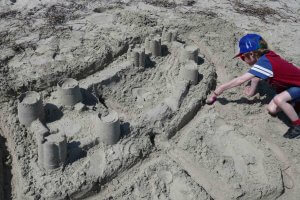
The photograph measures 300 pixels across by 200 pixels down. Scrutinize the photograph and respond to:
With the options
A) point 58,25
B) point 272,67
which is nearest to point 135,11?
point 58,25

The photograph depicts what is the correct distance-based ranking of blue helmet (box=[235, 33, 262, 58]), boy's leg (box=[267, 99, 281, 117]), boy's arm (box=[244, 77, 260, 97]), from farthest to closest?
boy's arm (box=[244, 77, 260, 97]), boy's leg (box=[267, 99, 281, 117]), blue helmet (box=[235, 33, 262, 58])

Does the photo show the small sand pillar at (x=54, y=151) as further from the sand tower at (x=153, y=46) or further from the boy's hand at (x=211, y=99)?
the sand tower at (x=153, y=46)

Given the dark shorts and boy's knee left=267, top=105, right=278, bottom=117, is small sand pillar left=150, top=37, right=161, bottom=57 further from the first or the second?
the dark shorts

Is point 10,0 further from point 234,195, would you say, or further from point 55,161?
point 234,195

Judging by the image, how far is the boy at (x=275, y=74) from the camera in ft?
12.8

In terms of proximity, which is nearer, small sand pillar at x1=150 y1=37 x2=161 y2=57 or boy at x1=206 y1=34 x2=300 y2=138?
boy at x1=206 y1=34 x2=300 y2=138

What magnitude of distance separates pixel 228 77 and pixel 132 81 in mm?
1220

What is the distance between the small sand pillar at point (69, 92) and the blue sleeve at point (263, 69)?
5.93 feet

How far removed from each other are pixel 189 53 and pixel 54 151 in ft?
7.27

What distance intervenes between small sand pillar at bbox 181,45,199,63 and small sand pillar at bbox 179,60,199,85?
0.67 ft

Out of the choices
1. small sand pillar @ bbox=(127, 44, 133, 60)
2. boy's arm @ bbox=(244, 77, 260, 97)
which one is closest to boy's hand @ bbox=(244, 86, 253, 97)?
boy's arm @ bbox=(244, 77, 260, 97)

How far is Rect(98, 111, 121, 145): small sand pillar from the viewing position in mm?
3514

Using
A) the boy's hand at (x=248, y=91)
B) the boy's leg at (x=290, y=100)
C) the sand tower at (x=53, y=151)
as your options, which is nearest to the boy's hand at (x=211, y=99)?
the boy's hand at (x=248, y=91)

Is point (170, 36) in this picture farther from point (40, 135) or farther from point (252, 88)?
point (40, 135)
